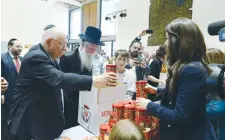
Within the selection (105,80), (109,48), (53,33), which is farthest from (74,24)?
(105,80)

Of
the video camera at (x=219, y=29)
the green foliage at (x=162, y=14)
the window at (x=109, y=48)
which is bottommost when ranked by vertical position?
the video camera at (x=219, y=29)

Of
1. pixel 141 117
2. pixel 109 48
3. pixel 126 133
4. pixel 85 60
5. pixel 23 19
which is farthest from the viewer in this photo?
pixel 109 48

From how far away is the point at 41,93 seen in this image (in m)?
1.40

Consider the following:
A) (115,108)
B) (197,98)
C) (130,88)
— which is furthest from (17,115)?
(130,88)

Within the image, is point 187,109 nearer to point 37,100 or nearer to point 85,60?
point 37,100

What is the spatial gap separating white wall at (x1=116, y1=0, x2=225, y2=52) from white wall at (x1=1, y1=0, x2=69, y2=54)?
1.63m

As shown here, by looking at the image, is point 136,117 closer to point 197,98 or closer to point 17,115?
point 197,98

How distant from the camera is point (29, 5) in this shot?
5.83 metres

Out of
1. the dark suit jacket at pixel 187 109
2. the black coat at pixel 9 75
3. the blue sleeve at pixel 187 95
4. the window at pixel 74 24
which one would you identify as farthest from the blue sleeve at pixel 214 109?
the window at pixel 74 24

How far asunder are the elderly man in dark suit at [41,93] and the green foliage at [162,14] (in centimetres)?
292

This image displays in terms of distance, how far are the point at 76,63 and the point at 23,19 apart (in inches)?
169

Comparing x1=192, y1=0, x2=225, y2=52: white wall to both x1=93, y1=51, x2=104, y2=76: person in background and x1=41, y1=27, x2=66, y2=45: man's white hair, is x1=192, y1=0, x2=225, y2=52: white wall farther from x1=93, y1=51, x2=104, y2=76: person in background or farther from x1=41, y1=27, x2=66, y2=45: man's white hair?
x1=41, y1=27, x2=66, y2=45: man's white hair

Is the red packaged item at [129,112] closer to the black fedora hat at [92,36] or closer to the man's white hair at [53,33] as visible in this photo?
the man's white hair at [53,33]

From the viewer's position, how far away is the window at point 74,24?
9.58 m
